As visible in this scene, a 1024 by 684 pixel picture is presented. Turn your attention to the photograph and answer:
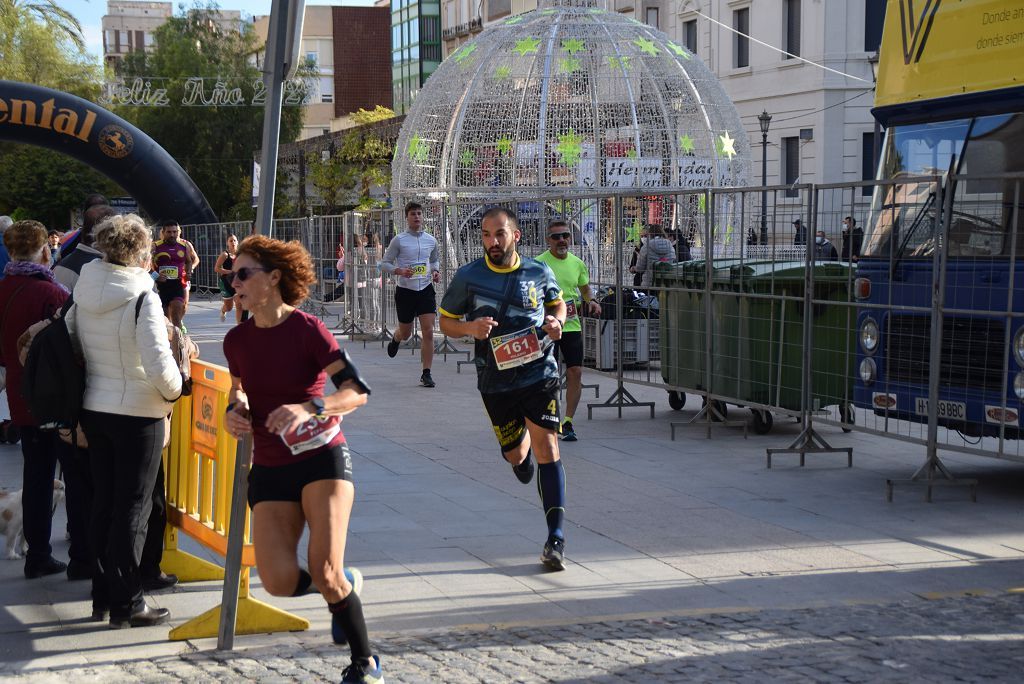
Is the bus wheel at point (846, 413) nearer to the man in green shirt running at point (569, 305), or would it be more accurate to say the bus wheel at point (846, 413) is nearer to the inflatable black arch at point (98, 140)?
the man in green shirt running at point (569, 305)

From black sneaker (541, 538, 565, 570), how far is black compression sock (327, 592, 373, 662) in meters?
2.06

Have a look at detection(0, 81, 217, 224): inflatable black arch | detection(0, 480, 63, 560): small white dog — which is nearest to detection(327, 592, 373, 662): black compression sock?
detection(0, 480, 63, 560): small white dog

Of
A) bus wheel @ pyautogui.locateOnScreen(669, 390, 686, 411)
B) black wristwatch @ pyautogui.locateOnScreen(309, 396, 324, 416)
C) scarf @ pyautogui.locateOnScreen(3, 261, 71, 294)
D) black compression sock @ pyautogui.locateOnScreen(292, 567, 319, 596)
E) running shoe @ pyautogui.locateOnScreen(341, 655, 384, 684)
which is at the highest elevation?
scarf @ pyautogui.locateOnScreen(3, 261, 71, 294)

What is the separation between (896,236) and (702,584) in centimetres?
394

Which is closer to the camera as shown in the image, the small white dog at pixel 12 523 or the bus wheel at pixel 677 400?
the small white dog at pixel 12 523

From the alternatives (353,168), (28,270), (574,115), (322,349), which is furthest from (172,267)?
(353,168)

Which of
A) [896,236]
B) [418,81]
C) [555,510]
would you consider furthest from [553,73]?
[418,81]

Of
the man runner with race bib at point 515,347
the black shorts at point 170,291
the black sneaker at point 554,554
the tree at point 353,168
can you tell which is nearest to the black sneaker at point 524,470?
the man runner with race bib at point 515,347

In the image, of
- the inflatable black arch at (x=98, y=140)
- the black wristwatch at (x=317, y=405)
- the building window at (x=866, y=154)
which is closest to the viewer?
the black wristwatch at (x=317, y=405)

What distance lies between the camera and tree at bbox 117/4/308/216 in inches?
2422

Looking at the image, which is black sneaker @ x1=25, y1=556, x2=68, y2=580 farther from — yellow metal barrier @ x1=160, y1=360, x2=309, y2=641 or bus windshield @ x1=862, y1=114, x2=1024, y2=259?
bus windshield @ x1=862, y1=114, x2=1024, y2=259

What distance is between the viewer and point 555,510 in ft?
22.9

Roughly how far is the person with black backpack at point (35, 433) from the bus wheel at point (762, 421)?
251 inches

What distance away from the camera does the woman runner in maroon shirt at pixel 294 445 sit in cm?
482
